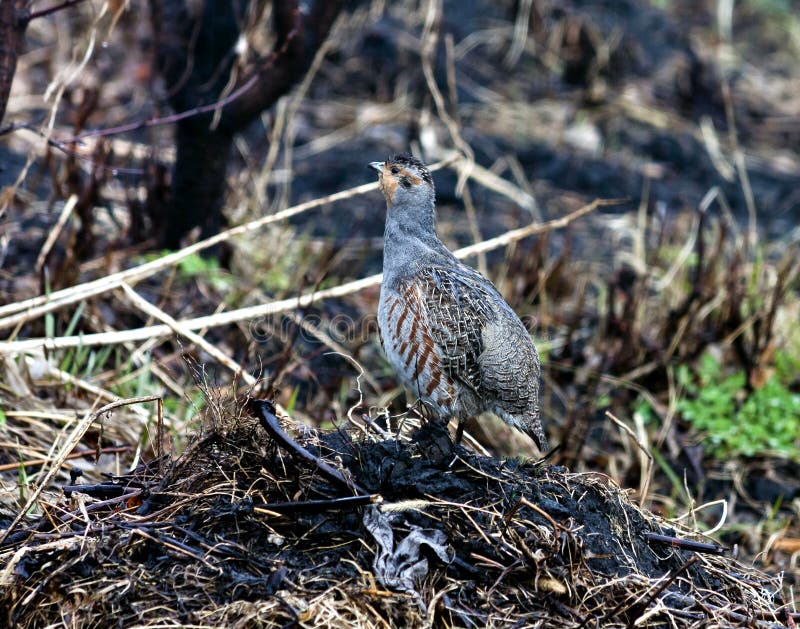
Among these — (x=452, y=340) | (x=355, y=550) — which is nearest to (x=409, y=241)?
(x=452, y=340)

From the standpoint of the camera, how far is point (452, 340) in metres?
3.80

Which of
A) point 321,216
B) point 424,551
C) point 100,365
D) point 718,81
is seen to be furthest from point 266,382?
point 718,81

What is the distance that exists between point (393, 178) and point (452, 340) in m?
0.84

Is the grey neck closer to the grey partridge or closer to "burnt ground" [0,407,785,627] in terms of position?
the grey partridge

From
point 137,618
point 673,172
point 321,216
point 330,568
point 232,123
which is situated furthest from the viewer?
point 673,172

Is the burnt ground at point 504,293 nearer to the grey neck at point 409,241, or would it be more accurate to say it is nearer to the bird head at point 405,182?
the grey neck at point 409,241

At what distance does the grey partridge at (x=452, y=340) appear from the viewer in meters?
3.79

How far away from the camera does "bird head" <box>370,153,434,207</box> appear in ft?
13.6

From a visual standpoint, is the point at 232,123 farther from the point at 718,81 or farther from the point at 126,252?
the point at 718,81

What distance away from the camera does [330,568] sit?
2902mm

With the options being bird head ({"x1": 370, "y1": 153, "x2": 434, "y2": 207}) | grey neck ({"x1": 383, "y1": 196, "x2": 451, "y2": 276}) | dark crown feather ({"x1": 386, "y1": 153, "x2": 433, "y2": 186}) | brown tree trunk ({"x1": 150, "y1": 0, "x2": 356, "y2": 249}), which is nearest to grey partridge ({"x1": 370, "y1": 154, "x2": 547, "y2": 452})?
grey neck ({"x1": 383, "y1": 196, "x2": 451, "y2": 276})

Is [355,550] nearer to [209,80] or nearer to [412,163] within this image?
[412,163]

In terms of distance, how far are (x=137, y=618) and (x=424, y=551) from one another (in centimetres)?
88

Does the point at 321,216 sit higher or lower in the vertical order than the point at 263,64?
lower
